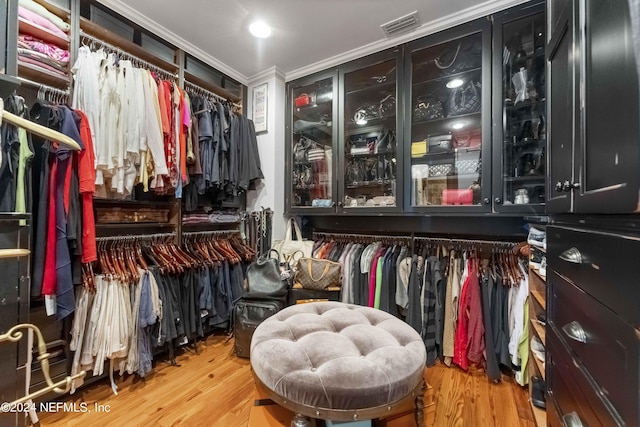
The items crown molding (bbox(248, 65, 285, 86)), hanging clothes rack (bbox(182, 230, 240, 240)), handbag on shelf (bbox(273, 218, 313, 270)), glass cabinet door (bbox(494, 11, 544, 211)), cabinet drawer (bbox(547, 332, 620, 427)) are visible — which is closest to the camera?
cabinet drawer (bbox(547, 332, 620, 427))

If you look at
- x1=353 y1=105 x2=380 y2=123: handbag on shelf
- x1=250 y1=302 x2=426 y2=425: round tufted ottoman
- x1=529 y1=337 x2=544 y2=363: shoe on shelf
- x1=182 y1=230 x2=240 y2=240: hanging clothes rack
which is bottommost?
x1=529 y1=337 x2=544 y2=363: shoe on shelf

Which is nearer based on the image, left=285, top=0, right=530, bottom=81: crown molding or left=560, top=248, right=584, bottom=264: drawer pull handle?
left=560, top=248, right=584, bottom=264: drawer pull handle

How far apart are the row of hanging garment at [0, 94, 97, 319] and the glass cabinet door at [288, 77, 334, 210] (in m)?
1.49

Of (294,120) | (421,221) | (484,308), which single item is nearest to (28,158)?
(294,120)

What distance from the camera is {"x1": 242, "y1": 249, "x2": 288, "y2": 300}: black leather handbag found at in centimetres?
192

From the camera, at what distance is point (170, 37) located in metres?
1.99

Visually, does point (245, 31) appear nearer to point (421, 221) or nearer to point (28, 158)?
point (28, 158)

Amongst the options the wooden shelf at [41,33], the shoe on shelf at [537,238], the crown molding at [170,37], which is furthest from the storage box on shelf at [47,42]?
the shoe on shelf at [537,238]

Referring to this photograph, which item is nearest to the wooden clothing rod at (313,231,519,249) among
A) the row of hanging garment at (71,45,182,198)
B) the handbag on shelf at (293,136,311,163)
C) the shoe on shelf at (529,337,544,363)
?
the shoe on shelf at (529,337,544,363)

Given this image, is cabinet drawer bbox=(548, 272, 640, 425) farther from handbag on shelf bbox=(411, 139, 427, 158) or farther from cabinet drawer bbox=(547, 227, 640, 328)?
handbag on shelf bbox=(411, 139, 427, 158)

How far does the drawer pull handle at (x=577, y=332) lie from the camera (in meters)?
0.66

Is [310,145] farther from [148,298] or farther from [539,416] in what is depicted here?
[539,416]

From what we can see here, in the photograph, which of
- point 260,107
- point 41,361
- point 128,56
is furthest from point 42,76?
point 41,361

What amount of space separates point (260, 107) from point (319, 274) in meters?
1.71
